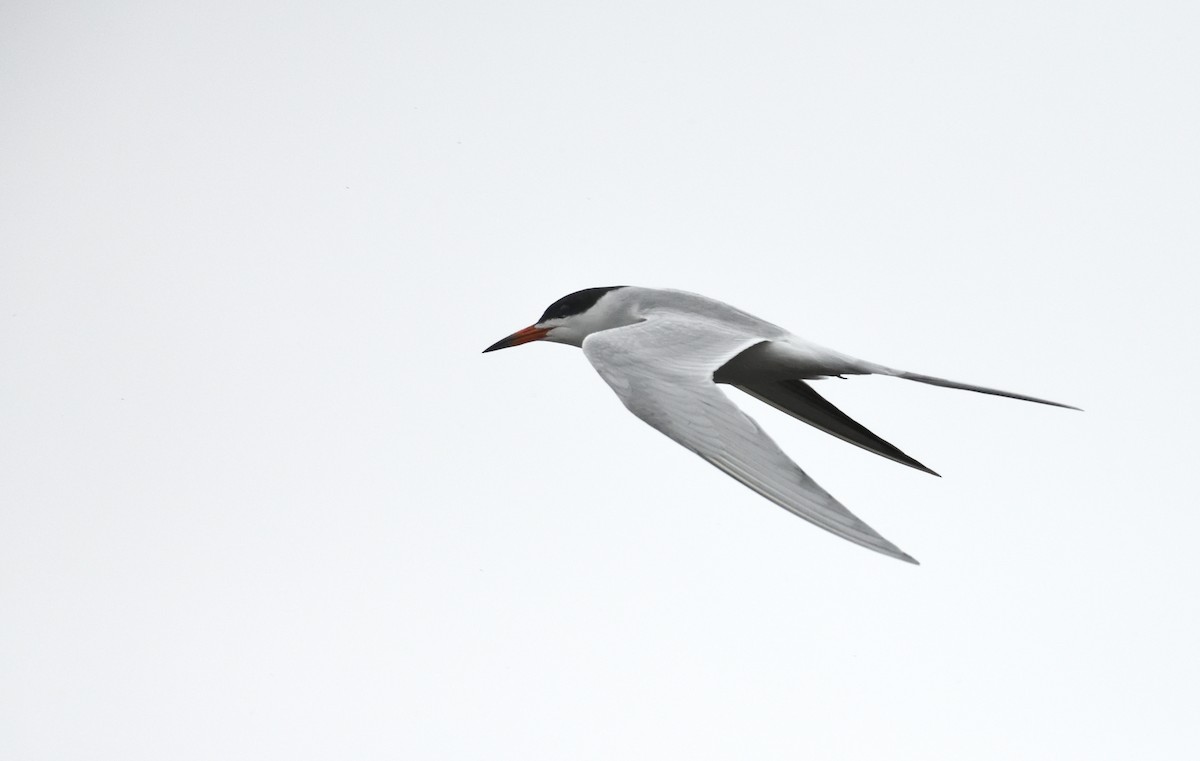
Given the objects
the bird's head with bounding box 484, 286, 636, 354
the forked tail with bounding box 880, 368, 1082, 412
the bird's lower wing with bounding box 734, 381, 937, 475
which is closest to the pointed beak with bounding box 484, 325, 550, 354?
the bird's head with bounding box 484, 286, 636, 354

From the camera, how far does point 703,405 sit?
5.19m

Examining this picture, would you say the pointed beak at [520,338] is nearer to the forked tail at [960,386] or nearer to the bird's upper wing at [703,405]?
the bird's upper wing at [703,405]

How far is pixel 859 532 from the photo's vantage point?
433cm

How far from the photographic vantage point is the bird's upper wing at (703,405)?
4500mm

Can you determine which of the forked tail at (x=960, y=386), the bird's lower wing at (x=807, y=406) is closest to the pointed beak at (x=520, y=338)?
the bird's lower wing at (x=807, y=406)

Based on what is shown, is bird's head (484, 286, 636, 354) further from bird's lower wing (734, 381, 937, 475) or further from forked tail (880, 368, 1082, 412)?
forked tail (880, 368, 1082, 412)

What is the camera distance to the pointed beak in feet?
25.2

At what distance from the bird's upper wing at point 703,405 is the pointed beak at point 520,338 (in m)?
1.26

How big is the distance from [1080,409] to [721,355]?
1.50 m

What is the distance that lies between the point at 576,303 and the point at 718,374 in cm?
98

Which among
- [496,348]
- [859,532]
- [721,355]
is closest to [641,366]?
[721,355]

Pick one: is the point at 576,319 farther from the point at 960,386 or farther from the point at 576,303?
the point at 960,386

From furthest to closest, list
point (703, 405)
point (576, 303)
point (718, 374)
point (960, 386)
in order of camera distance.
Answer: point (576, 303) → point (718, 374) → point (960, 386) → point (703, 405)

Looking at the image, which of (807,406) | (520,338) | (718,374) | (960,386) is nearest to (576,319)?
(520,338)
